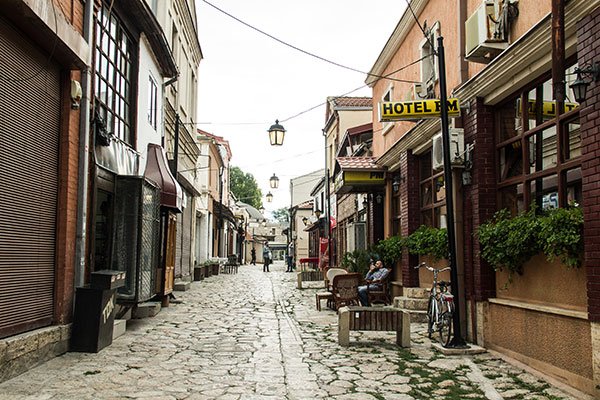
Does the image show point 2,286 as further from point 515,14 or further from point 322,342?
point 515,14

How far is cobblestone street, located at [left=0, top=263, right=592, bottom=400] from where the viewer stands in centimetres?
572

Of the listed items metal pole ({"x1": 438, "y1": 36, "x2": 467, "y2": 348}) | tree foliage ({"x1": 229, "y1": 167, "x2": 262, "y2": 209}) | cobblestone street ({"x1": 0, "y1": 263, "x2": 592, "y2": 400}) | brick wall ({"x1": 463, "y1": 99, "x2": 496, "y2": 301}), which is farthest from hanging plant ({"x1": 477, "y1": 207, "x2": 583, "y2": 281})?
tree foliage ({"x1": 229, "y1": 167, "x2": 262, "y2": 209})

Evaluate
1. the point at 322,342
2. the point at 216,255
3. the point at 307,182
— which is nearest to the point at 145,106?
the point at 322,342

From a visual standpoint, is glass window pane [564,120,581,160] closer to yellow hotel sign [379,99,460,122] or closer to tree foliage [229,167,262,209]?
yellow hotel sign [379,99,460,122]

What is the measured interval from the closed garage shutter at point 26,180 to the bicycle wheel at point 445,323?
17.5 ft

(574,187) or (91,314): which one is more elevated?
(574,187)

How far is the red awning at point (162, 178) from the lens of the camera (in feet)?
38.4

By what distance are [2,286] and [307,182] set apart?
51.6 meters

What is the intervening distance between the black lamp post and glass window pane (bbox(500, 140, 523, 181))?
973cm

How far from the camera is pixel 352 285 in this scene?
11.8 metres

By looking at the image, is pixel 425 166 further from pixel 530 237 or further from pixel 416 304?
pixel 530 237

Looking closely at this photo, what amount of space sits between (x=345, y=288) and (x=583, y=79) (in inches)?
280

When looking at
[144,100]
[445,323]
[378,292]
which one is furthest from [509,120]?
[144,100]

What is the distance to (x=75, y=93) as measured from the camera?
744cm
